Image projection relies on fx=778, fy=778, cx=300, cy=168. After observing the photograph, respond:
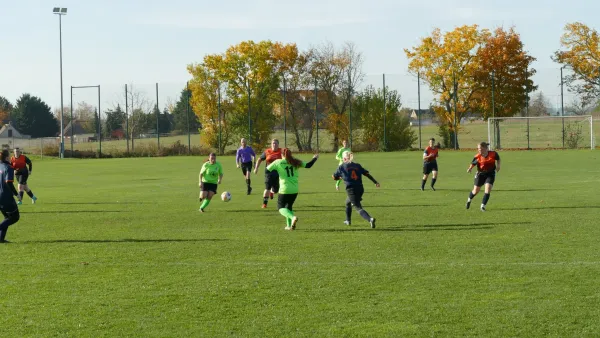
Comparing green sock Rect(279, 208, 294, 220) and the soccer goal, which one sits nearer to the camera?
green sock Rect(279, 208, 294, 220)

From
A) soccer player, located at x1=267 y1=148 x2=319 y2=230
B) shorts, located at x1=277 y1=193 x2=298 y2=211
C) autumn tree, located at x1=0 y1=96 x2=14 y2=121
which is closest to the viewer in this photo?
soccer player, located at x1=267 y1=148 x2=319 y2=230

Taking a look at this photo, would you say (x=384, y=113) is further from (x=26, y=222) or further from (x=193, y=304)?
(x=193, y=304)

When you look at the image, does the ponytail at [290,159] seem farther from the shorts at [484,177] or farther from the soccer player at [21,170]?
the soccer player at [21,170]

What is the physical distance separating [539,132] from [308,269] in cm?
5399

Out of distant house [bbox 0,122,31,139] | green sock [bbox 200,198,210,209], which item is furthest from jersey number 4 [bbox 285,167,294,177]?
distant house [bbox 0,122,31,139]

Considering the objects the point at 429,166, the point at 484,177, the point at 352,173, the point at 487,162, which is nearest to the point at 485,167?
the point at 487,162

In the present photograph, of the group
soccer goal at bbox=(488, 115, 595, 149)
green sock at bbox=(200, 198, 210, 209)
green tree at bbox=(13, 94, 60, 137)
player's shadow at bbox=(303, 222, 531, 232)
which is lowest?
player's shadow at bbox=(303, 222, 531, 232)

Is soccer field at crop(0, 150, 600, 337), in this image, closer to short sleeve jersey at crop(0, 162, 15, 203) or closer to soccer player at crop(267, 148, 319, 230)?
soccer player at crop(267, 148, 319, 230)

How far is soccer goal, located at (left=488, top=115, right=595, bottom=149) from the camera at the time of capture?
57750 mm

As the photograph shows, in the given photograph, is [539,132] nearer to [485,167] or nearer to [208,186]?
[485,167]

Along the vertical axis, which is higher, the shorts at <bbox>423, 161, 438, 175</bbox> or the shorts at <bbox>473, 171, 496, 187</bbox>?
the shorts at <bbox>423, 161, 438, 175</bbox>

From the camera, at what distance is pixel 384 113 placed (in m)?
61.4

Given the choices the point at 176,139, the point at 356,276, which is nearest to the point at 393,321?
the point at 356,276

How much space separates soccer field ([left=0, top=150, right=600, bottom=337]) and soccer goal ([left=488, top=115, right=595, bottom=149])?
36.7m
